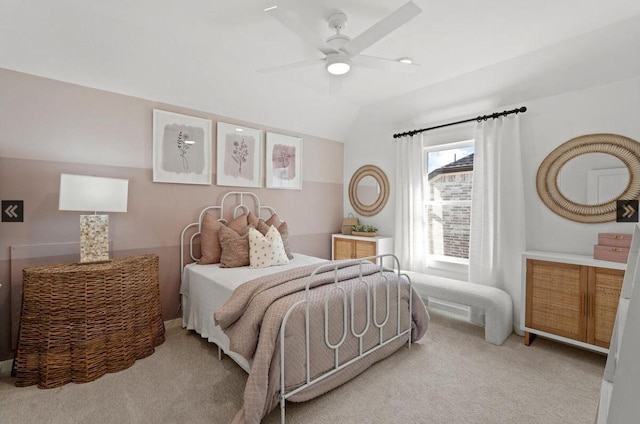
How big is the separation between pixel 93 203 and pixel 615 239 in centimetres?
426

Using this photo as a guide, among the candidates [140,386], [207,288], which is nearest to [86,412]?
[140,386]

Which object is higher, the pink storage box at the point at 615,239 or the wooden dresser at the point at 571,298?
the pink storage box at the point at 615,239

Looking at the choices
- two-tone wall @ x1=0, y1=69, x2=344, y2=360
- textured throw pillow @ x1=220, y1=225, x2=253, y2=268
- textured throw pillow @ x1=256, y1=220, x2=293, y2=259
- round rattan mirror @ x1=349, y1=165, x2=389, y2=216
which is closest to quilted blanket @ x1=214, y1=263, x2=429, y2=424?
textured throw pillow @ x1=220, y1=225, x2=253, y2=268

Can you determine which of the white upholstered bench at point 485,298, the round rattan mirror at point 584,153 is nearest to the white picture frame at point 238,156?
the white upholstered bench at point 485,298

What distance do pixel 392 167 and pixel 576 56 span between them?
87.8 inches

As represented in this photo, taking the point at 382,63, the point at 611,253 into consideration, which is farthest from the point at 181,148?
the point at 611,253

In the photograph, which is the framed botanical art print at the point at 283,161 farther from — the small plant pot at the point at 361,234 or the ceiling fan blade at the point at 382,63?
the ceiling fan blade at the point at 382,63

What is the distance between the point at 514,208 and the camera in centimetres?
310

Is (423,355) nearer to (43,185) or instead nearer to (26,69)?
(43,185)

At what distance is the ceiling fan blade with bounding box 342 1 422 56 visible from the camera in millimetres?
1701

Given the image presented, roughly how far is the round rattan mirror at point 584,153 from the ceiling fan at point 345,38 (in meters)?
1.84

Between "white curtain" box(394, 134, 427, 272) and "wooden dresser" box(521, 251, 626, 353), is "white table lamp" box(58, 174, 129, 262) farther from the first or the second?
"wooden dresser" box(521, 251, 626, 353)

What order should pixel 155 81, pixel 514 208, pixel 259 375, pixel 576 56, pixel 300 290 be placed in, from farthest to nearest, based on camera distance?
pixel 514 208 → pixel 155 81 → pixel 576 56 → pixel 300 290 → pixel 259 375

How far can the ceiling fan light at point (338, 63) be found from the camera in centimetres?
223
